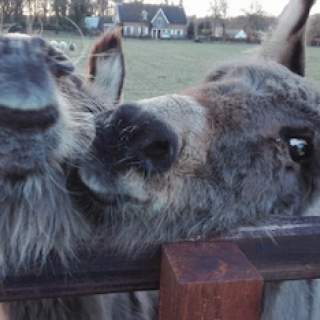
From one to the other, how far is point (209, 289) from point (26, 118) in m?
0.58

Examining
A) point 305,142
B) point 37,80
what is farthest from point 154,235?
point 305,142

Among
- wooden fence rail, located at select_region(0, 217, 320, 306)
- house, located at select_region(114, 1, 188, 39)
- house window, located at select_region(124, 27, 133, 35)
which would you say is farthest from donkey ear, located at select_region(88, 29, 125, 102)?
house, located at select_region(114, 1, 188, 39)

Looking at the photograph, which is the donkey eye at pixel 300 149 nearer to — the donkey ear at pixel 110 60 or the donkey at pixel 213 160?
the donkey at pixel 213 160

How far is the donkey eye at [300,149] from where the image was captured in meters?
1.75

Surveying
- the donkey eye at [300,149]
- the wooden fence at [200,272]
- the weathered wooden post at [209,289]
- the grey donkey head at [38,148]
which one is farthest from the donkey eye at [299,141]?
the grey donkey head at [38,148]

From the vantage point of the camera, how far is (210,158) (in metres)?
1.55

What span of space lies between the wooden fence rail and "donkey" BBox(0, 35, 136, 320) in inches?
1.8

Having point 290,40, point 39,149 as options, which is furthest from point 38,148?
point 290,40

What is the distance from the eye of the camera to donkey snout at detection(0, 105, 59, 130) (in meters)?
0.87

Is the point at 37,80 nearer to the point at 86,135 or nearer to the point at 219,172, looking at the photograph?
the point at 86,135

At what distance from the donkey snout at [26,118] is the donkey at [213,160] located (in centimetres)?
24

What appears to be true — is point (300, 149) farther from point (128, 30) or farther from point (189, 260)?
point (128, 30)

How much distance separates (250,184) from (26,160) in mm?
933

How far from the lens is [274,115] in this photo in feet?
5.68
